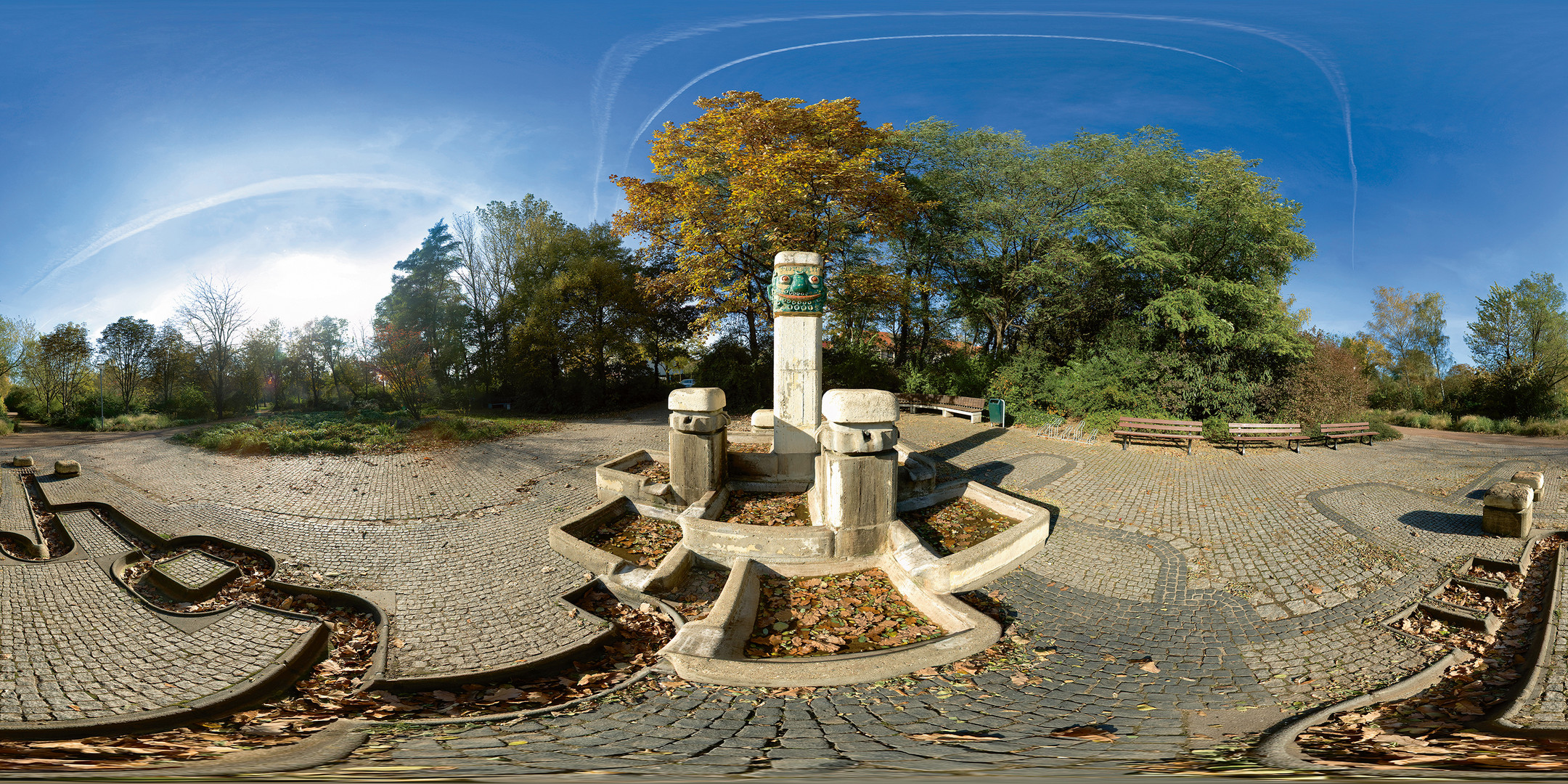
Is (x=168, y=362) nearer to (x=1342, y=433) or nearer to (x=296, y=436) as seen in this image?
(x=296, y=436)

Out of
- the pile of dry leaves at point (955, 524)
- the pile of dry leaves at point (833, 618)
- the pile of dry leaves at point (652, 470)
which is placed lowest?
the pile of dry leaves at point (833, 618)

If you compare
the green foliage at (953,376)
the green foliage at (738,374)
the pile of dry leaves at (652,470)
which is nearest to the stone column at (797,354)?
the pile of dry leaves at (652,470)

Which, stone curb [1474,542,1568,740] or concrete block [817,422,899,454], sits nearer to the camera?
stone curb [1474,542,1568,740]

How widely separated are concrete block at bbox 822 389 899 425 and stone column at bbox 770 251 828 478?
7.33 feet

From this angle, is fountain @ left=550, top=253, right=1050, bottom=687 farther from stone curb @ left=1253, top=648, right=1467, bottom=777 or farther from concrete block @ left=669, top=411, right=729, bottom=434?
stone curb @ left=1253, top=648, right=1467, bottom=777

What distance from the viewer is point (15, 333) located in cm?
1145

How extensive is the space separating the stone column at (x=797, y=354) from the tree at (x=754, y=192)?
4.39m

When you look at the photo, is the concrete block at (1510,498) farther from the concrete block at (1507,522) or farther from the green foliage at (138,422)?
the green foliage at (138,422)

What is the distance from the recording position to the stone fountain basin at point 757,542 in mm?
4734

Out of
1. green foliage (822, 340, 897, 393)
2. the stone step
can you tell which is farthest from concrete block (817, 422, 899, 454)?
green foliage (822, 340, 897, 393)

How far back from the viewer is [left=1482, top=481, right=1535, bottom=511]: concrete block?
503 centimetres

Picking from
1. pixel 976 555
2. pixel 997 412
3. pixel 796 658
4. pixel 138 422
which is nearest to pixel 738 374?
pixel 997 412

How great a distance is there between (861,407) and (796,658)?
A: 7.48 ft

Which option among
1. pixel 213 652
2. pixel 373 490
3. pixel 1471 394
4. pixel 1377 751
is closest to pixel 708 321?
pixel 373 490
